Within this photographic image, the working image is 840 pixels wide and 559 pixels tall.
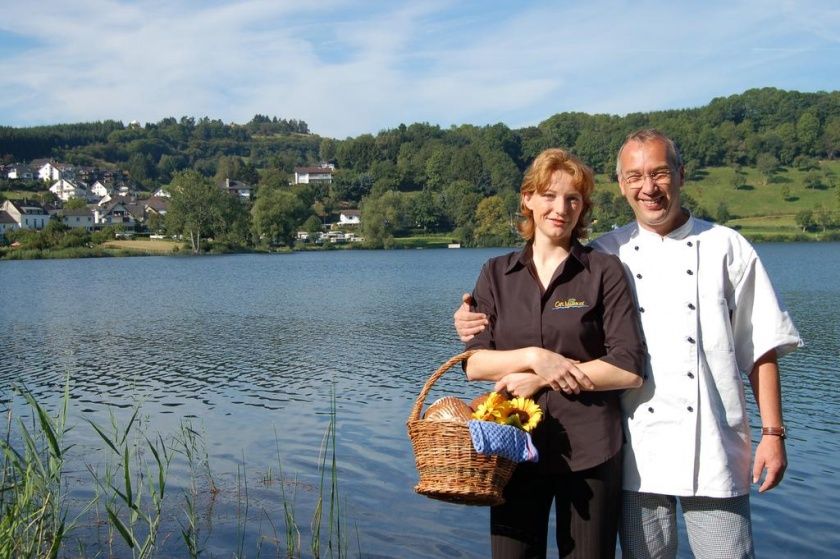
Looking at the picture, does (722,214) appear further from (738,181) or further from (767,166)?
(767,166)

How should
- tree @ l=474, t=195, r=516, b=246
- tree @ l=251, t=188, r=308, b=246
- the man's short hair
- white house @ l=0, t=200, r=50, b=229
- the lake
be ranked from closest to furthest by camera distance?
the man's short hair → the lake → tree @ l=251, t=188, r=308, b=246 → white house @ l=0, t=200, r=50, b=229 → tree @ l=474, t=195, r=516, b=246

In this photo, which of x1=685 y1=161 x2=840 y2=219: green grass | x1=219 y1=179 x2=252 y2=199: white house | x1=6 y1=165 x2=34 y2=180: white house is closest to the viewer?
x1=685 y1=161 x2=840 y2=219: green grass

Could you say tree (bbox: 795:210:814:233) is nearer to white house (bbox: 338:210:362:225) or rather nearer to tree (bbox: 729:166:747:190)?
tree (bbox: 729:166:747:190)

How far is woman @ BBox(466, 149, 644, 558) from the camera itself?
3.46m

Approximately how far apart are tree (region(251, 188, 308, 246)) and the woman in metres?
98.4

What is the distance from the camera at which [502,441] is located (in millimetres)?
3266

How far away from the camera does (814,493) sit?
9141 mm

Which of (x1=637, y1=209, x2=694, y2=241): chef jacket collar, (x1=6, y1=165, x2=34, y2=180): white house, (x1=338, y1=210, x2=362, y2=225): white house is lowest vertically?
(x1=637, y1=209, x2=694, y2=241): chef jacket collar

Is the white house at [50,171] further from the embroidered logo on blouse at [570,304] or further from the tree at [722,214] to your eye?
the embroidered logo on blouse at [570,304]

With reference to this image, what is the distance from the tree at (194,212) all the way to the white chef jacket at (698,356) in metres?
94.3

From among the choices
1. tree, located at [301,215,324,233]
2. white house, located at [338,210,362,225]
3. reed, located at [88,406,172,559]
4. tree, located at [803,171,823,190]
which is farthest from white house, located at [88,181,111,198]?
reed, located at [88,406,172,559]

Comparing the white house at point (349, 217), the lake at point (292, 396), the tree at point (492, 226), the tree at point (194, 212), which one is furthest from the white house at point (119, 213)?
the lake at point (292, 396)

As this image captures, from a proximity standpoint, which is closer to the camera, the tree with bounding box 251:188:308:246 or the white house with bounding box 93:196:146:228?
the tree with bounding box 251:188:308:246

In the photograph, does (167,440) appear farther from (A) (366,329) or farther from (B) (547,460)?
(A) (366,329)
